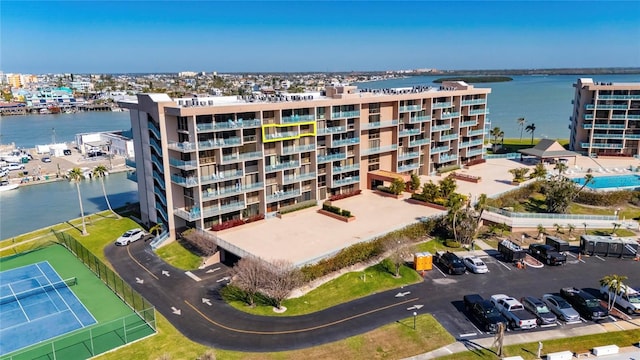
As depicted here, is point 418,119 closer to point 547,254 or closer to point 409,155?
point 409,155

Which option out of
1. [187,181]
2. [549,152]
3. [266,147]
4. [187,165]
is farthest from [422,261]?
[549,152]

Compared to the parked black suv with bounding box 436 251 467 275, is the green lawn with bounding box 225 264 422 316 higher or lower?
lower

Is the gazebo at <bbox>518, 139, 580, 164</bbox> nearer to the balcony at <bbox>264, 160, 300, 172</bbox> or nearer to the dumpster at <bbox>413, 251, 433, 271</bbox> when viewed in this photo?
the dumpster at <bbox>413, 251, 433, 271</bbox>

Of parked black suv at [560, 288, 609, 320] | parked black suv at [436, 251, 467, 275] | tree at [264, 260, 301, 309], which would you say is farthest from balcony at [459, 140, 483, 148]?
tree at [264, 260, 301, 309]

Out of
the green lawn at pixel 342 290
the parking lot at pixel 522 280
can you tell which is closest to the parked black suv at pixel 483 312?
the parking lot at pixel 522 280

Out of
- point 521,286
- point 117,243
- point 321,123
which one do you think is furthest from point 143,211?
point 521,286

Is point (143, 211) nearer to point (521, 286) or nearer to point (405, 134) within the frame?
point (405, 134)
